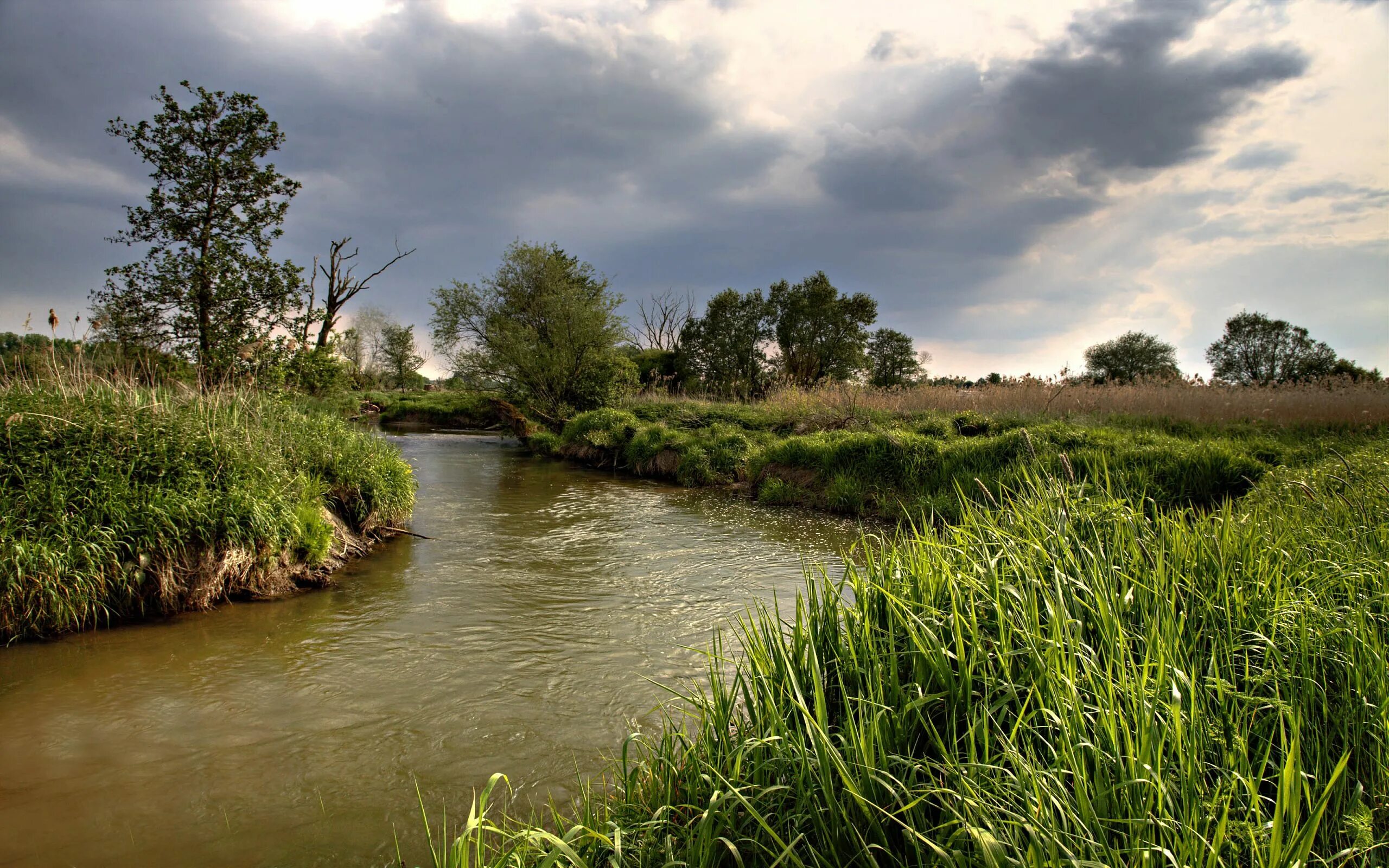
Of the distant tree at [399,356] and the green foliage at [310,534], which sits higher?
the distant tree at [399,356]

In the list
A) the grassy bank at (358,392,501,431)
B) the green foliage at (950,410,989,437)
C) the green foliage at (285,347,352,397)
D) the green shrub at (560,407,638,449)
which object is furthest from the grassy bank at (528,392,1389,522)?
the grassy bank at (358,392,501,431)

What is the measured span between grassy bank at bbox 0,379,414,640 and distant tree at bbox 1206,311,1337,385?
45.9 m

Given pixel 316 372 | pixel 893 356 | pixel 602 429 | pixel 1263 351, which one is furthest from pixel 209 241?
pixel 1263 351

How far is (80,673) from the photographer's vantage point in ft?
14.8

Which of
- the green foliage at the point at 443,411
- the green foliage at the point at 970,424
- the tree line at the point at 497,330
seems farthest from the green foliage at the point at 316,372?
the green foliage at the point at 443,411

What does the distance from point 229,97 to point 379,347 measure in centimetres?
4935

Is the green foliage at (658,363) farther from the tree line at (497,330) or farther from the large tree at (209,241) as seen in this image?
the large tree at (209,241)

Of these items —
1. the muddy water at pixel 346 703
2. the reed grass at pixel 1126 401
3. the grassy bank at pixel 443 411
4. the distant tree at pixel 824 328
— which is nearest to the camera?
the muddy water at pixel 346 703

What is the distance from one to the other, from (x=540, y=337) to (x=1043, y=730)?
2660 cm

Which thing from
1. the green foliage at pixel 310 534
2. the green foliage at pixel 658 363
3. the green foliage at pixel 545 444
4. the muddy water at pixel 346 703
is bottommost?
the muddy water at pixel 346 703

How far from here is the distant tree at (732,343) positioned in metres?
36.8

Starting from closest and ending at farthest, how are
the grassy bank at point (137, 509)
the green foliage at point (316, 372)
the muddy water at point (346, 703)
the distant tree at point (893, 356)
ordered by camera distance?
the muddy water at point (346, 703), the grassy bank at point (137, 509), the green foliage at point (316, 372), the distant tree at point (893, 356)

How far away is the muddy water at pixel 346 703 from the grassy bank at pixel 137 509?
1.09ft

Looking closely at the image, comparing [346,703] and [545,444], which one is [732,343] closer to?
[545,444]
